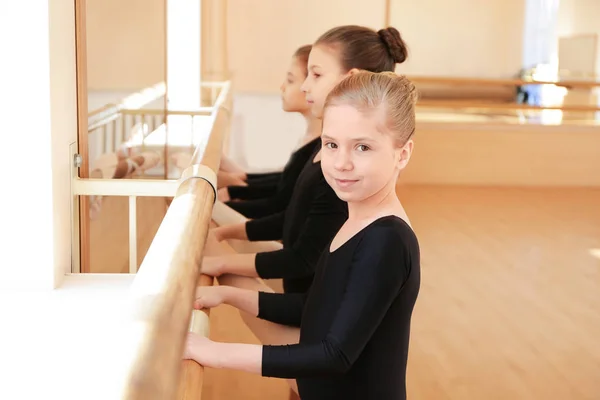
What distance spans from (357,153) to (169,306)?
0.64 m

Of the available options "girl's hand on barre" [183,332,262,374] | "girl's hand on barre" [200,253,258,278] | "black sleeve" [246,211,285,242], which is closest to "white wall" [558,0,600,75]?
"black sleeve" [246,211,285,242]

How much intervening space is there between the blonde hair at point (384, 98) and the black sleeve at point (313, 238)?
58 cm

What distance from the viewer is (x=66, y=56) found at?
1.48 m

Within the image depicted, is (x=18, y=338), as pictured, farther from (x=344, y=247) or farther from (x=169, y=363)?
(x=169, y=363)

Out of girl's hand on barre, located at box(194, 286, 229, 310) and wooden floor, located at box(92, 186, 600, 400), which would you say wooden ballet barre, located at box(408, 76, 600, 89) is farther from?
girl's hand on barre, located at box(194, 286, 229, 310)

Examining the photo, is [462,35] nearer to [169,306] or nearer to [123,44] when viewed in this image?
[123,44]

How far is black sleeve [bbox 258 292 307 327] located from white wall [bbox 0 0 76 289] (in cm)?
38

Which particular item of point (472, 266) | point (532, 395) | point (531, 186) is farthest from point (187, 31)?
point (531, 186)

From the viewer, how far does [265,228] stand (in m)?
2.28

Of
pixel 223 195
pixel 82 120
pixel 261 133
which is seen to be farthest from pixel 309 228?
pixel 261 133

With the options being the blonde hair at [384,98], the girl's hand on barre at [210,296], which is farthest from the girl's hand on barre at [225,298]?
the blonde hair at [384,98]

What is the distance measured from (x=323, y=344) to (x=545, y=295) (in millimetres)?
3219

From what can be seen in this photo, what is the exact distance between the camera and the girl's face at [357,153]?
1254mm

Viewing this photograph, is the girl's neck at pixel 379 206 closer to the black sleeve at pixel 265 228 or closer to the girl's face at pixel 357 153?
the girl's face at pixel 357 153
